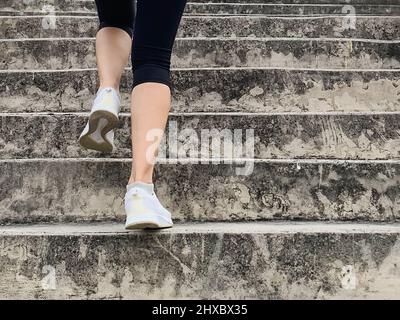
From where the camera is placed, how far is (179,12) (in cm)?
240

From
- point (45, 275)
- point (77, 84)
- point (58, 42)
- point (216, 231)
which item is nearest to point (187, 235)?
point (216, 231)

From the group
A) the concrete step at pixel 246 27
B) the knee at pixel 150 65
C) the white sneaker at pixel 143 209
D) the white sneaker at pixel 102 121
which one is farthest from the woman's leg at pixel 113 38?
the concrete step at pixel 246 27

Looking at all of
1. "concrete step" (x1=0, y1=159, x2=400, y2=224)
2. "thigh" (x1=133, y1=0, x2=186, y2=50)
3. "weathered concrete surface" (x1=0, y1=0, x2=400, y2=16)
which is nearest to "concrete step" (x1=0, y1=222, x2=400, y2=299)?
"concrete step" (x1=0, y1=159, x2=400, y2=224)

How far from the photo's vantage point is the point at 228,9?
5461mm

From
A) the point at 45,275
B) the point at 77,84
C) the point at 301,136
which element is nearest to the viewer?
the point at 45,275

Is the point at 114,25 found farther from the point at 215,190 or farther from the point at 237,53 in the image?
the point at 237,53

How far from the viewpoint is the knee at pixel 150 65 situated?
2.38 m

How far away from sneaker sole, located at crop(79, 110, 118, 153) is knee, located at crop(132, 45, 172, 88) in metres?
0.21

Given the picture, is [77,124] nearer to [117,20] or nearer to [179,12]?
[117,20]

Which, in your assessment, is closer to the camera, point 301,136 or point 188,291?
point 188,291

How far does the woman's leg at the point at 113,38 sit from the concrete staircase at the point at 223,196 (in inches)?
14.9

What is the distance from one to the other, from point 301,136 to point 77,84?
1254 millimetres

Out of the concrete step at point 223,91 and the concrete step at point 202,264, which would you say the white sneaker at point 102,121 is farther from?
the concrete step at point 223,91

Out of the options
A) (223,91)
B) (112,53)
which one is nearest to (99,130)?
(112,53)
